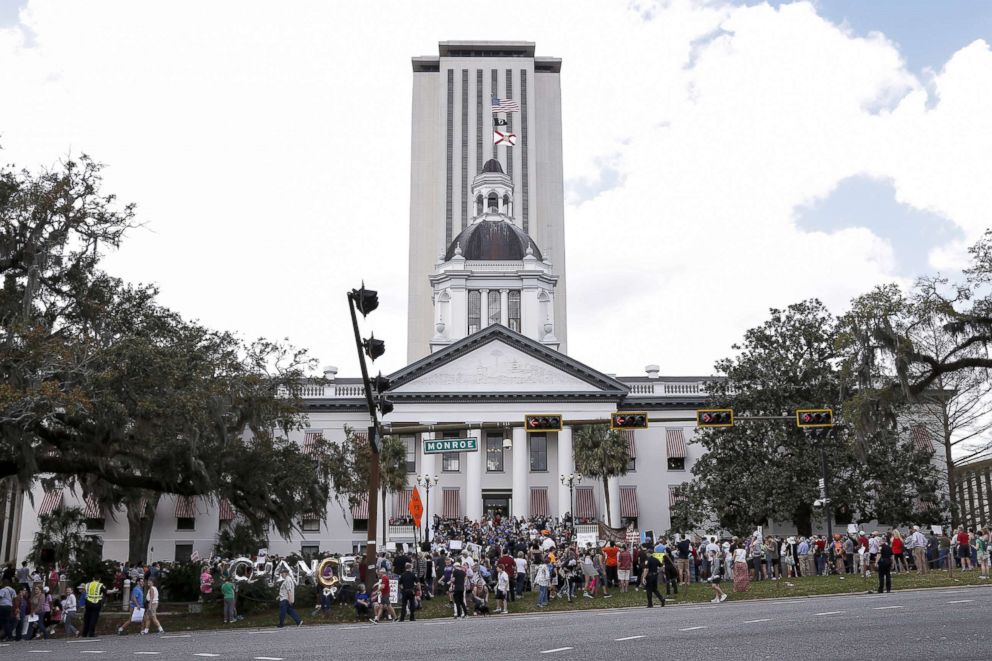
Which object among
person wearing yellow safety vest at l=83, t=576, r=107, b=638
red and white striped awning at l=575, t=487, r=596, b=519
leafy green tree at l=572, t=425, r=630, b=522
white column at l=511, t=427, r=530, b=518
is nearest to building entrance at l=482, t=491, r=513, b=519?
white column at l=511, t=427, r=530, b=518

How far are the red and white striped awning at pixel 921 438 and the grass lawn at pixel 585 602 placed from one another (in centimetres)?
2246

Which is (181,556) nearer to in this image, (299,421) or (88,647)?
(299,421)

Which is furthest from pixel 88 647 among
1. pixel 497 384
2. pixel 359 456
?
pixel 497 384

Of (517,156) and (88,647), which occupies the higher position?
(517,156)

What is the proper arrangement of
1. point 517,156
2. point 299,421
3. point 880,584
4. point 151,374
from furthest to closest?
point 517,156 < point 299,421 < point 151,374 < point 880,584

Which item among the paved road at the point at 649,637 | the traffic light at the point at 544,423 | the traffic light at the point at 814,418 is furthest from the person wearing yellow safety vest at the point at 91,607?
the traffic light at the point at 814,418

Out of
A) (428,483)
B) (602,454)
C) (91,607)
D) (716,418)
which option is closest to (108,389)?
(91,607)

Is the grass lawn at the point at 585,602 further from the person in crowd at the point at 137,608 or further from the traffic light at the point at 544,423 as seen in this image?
the traffic light at the point at 544,423

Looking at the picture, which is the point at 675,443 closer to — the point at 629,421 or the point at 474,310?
the point at 474,310

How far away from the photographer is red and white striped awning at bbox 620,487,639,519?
60.9m

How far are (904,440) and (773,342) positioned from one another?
28.1 feet

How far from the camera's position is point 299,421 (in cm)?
3684

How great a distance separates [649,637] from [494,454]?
154 feet

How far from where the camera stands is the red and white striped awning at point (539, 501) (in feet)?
200
